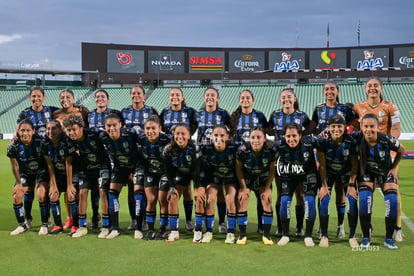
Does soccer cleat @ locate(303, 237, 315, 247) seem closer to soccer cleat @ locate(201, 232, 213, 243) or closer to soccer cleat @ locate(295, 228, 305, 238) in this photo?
soccer cleat @ locate(295, 228, 305, 238)

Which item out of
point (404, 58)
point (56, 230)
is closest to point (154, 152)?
point (56, 230)

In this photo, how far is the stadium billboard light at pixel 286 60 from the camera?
134 ft

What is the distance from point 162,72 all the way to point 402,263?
3809cm

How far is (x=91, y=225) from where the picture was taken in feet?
22.7

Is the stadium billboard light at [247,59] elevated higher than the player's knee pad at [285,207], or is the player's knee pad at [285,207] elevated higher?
the stadium billboard light at [247,59]

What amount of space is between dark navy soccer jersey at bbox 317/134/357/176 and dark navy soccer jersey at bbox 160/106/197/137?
2.07 m

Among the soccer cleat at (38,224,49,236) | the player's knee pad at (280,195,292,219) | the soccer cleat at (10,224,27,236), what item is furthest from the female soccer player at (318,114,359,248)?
the soccer cleat at (10,224,27,236)

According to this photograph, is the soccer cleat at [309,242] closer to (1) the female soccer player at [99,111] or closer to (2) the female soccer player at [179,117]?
(2) the female soccer player at [179,117]

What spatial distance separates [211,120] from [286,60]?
3563 cm

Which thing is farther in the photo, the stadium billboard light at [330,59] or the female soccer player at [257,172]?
the stadium billboard light at [330,59]

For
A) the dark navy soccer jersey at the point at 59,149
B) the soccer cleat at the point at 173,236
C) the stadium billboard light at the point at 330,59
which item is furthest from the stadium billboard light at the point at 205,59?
the soccer cleat at the point at 173,236

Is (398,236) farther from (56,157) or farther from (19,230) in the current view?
(19,230)

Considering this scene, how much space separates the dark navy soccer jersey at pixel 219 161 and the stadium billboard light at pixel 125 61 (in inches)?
1430

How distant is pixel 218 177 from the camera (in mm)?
6172
